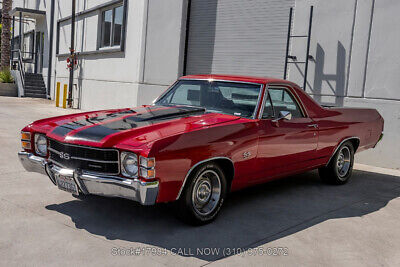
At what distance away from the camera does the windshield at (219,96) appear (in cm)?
511

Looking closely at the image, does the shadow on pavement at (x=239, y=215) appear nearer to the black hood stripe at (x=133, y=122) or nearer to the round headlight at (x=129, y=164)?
the round headlight at (x=129, y=164)

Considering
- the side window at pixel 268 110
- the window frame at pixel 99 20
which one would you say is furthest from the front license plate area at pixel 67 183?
the window frame at pixel 99 20

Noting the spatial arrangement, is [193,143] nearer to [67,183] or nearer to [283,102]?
[67,183]

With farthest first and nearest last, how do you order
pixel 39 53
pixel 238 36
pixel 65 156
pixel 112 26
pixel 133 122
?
pixel 39 53 < pixel 112 26 < pixel 238 36 < pixel 133 122 < pixel 65 156

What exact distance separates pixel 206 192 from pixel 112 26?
13.5 metres

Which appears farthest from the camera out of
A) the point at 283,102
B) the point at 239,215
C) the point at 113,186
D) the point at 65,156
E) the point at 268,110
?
the point at 283,102

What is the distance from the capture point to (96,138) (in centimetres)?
403

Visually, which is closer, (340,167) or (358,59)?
(340,167)

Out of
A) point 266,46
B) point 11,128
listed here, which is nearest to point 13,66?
point 11,128

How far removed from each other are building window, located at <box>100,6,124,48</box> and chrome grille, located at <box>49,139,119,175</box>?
1226cm

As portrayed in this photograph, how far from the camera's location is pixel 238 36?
37.5 feet

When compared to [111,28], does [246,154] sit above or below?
below

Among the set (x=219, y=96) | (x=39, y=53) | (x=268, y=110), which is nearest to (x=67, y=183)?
(x=219, y=96)

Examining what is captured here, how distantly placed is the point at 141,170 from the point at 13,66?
25761mm
